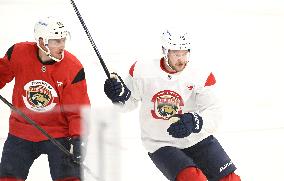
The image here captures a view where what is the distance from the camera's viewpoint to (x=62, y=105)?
9.03 ft

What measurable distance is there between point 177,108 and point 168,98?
0.22 ft

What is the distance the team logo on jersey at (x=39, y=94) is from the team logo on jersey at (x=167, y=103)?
0.48m

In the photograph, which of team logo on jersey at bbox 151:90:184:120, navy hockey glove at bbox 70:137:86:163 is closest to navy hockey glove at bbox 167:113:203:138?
team logo on jersey at bbox 151:90:184:120

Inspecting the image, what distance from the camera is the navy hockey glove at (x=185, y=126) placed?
2.55 metres

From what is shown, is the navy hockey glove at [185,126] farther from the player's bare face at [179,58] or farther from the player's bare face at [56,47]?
the player's bare face at [56,47]

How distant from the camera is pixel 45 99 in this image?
2.70 metres

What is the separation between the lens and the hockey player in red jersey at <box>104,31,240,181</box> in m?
2.65

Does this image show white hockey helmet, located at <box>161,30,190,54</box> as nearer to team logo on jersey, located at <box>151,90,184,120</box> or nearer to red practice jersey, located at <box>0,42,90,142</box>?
team logo on jersey, located at <box>151,90,184,120</box>

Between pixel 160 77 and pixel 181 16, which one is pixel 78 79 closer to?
pixel 160 77

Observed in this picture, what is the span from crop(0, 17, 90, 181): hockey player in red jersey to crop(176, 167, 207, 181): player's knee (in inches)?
18.5

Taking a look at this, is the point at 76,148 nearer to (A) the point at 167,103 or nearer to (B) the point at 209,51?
(A) the point at 167,103

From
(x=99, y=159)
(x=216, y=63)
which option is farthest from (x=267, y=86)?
(x=99, y=159)

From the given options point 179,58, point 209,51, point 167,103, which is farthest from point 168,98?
point 209,51

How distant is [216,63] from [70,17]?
1.50 meters
